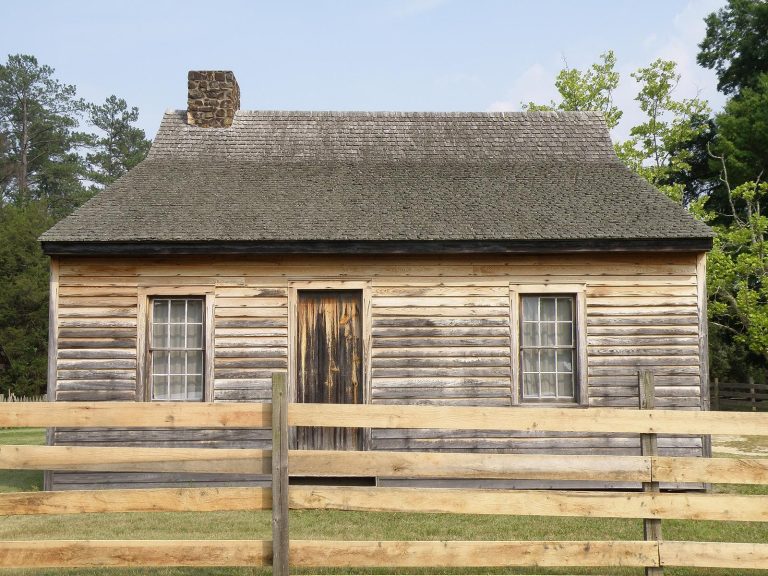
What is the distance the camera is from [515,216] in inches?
462

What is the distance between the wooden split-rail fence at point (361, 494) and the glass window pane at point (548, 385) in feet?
20.0

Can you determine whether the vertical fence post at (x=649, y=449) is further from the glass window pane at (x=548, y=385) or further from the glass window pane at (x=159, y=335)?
the glass window pane at (x=159, y=335)

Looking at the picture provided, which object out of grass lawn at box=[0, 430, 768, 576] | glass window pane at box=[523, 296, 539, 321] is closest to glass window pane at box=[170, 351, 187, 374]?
grass lawn at box=[0, 430, 768, 576]

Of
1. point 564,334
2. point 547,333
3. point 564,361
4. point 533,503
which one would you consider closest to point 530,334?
point 547,333

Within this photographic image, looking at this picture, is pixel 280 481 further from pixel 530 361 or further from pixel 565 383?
pixel 565 383

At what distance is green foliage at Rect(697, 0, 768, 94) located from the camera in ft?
111

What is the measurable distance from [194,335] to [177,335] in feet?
0.79

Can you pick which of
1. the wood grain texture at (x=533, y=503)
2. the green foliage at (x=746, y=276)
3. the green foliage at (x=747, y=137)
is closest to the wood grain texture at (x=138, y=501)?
the wood grain texture at (x=533, y=503)

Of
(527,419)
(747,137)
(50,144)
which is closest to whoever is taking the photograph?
(527,419)

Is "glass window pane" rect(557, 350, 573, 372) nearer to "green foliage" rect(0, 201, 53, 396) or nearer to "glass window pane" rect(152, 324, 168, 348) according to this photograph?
"glass window pane" rect(152, 324, 168, 348)

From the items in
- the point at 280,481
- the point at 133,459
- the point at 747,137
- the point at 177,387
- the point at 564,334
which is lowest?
the point at 280,481

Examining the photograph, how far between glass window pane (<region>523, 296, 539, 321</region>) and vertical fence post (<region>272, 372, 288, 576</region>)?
690 centimetres

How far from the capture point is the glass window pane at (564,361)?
11398mm

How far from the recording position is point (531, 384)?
1138 cm
